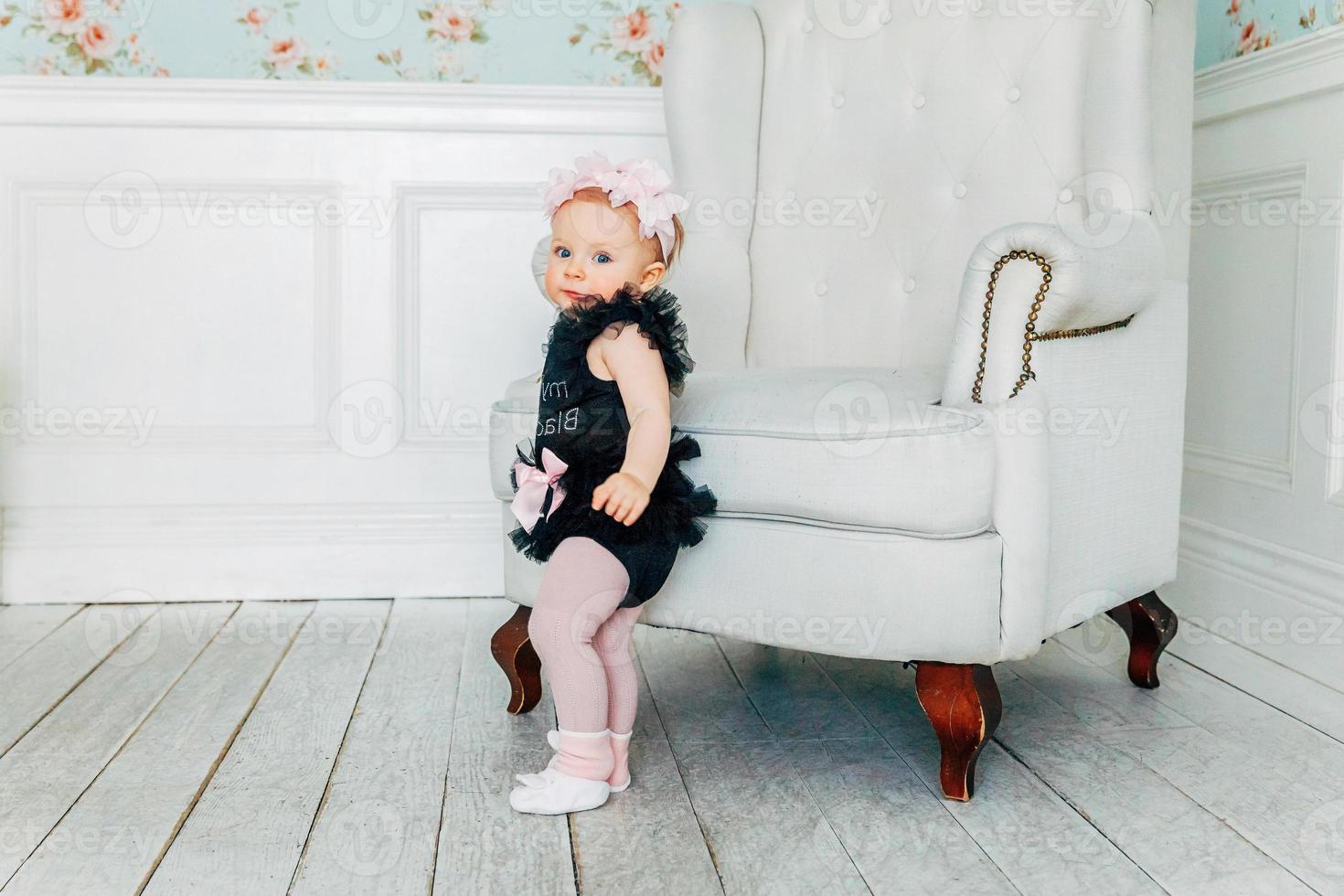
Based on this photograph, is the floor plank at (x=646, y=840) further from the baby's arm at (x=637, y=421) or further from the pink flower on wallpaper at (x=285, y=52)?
the pink flower on wallpaper at (x=285, y=52)

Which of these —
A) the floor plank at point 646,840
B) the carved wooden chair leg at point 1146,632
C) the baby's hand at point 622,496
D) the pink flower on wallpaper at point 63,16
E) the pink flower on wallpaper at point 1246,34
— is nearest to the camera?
the floor plank at point 646,840

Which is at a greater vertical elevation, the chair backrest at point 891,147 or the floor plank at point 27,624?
the chair backrest at point 891,147

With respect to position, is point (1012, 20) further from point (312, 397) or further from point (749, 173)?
point (312, 397)

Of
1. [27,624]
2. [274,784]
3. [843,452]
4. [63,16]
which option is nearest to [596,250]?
[843,452]

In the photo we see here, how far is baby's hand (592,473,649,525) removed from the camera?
1.11 meters

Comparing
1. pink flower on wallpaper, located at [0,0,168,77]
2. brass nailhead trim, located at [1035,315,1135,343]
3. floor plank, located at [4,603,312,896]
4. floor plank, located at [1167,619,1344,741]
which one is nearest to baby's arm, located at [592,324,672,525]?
brass nailhead trim, located at [1035,315,1135,343]

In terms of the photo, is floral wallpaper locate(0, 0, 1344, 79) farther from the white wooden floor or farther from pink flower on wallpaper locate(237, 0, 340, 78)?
the white wooden floor

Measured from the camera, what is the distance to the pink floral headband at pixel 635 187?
3.84 ft

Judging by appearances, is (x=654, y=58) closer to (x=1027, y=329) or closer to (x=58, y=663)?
(x=1027, y=329)

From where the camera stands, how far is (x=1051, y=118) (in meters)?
1.61

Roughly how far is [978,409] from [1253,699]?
68cm

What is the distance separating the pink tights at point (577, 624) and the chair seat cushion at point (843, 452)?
155mm

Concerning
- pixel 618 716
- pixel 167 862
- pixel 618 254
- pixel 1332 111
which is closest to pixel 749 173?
pixel 618 254

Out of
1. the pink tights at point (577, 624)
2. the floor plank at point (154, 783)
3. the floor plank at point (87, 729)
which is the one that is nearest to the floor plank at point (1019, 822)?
the pink tights at point (577, 624)
